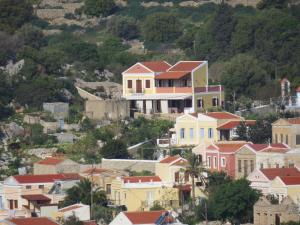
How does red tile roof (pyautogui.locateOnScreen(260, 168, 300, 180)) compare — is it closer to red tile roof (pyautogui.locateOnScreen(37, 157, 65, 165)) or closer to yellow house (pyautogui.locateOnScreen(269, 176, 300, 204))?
yellow house (pyautogui.locateOnScreen(269, 176, 300, 204))

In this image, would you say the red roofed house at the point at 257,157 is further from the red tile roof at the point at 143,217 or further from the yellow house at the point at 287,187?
the red tile roof at the point at 143,217

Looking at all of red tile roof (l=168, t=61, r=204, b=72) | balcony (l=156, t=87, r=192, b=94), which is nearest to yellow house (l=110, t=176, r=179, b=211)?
balcony (l=156, t=87, r=192, b=94)

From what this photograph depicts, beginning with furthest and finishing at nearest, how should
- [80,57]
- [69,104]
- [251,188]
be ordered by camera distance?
1. [80,57]
2. [69,104]
3. [251,188]

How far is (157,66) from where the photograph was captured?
347ft

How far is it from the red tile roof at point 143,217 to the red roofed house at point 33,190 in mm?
6359

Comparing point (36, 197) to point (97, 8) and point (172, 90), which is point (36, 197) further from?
point (97, 8)

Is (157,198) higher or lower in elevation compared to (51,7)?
lower

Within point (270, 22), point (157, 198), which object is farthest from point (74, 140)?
point (270, 22)

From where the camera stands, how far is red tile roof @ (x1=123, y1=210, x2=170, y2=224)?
84688mm

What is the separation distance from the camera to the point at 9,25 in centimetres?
12056

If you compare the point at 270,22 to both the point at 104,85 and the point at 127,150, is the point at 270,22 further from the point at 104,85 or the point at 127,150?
the point at 127,150

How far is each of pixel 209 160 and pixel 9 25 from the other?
1178 inches

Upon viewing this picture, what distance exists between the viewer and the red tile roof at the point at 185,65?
344 feet

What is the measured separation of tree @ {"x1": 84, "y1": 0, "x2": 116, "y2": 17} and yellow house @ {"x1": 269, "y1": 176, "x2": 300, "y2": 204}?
41.9 meters
